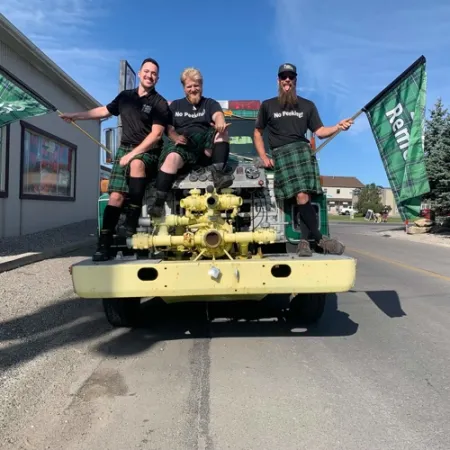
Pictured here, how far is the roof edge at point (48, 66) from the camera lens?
10086 millimetres

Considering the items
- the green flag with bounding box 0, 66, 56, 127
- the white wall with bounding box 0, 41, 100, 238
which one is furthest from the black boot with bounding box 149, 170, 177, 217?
the white wall with bounding box 0, 41, 100, 238

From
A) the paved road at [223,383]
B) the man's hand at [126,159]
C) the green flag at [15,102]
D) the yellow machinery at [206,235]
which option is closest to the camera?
the paved road at [223,383]

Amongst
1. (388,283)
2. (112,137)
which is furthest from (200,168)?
(388,283)

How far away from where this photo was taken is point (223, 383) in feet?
12.0

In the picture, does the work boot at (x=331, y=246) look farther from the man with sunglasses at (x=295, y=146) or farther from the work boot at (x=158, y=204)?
the work boot at (x=158, y=204)

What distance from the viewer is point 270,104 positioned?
5.18 metres

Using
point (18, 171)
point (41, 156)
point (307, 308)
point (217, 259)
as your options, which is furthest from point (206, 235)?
point (41, 156)

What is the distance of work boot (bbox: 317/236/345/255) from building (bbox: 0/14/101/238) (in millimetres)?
7759

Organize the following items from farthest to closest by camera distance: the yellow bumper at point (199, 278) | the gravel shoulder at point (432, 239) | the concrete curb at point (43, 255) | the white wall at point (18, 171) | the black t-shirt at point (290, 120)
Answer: the gravel shoulder at point (432, 239), the white wall at point (18, 171), the concrete curb at point (43, 255), the black t-shirt at point (290, 120), the yellow bumper at point (199, 278)

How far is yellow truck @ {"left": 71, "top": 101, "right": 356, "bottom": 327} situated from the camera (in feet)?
12.9

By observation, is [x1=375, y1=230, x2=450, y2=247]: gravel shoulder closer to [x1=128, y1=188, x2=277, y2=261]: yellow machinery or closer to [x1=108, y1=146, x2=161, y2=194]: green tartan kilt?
[x1=128, y1=188, x2=277, y2=261]: yellow machinery

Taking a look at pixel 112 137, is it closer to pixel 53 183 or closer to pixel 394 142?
pixel 394 142

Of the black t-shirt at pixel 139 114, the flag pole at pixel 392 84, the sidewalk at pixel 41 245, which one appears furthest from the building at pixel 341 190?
the black t-shirt at pixel 139 114

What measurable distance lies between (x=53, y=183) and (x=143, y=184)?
1035cm
